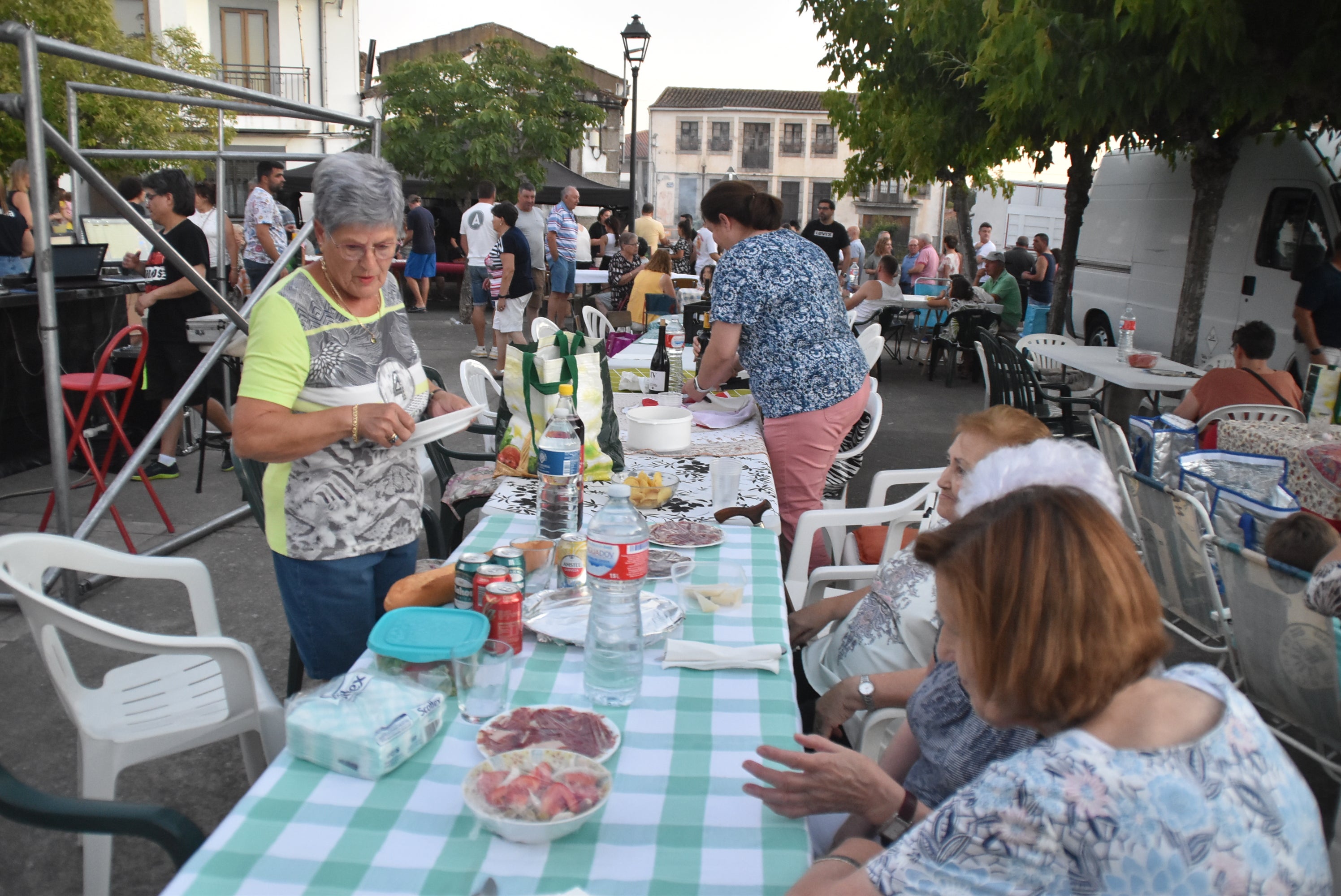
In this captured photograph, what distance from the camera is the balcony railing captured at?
25.8 metres

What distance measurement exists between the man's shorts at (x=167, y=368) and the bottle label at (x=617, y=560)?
4.54m

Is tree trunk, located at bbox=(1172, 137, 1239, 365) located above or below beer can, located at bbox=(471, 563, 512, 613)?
above

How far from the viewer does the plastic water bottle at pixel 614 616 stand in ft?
5.88

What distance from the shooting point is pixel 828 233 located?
13438 mm

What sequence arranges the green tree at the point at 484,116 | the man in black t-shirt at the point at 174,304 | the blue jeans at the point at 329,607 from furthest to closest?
the green tree at the point at 484,116 → the man in black t-shirt at the point at 174,304 → the blue jeans at the point at 329,607

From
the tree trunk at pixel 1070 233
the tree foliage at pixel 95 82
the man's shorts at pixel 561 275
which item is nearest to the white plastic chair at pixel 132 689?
the man's shorts at pixel 561 275

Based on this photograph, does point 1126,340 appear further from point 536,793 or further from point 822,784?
point 536,793

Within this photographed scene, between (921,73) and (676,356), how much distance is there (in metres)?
5.96

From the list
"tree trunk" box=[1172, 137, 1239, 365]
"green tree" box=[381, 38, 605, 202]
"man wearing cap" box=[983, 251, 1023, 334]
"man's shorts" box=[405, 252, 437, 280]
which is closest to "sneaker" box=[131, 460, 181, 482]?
"tree trunk" box=[1172, 137, 1239, 365]

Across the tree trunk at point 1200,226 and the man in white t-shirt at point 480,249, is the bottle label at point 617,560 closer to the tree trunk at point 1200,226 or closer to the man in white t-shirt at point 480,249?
the tree trunk at point 1200,226

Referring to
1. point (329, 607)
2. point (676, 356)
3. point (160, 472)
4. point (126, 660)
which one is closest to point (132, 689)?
point (329, 607)

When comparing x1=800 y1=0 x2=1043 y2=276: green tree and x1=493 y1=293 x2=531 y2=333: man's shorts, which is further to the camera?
x1=493 y1=293 x2=531 y2=333: man's shorts

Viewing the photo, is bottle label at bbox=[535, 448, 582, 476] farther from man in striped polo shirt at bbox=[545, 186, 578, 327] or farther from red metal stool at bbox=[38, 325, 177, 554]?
man in striped polo shirt at bbox=[545, 186, 578, 327]

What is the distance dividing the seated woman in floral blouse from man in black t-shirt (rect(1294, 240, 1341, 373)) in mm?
6797
